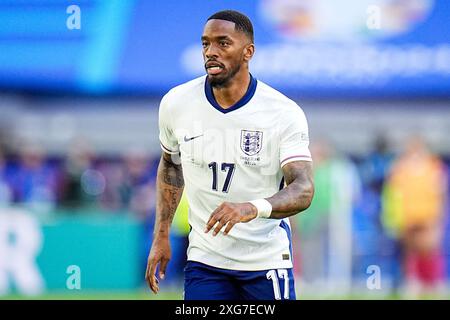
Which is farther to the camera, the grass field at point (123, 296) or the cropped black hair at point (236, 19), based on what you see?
the grass field at point (123, 296)

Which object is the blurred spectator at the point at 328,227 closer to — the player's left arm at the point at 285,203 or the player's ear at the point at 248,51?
the player's ear at the point at 248,51

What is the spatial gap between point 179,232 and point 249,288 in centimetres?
968

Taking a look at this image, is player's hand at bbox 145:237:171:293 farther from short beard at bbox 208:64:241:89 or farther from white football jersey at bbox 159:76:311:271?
short beard at bbox 208:64:241:89

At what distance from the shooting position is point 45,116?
72.1ft

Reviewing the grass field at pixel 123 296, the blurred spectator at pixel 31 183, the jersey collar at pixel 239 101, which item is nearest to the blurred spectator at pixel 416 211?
the grass field at pixel 123 296

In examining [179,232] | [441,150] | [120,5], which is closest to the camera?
[179,232]

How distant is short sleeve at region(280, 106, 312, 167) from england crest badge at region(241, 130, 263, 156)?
0.14 meters

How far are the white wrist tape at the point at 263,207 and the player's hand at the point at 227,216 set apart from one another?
139mm

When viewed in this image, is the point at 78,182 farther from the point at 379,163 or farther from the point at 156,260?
the point at 156,260

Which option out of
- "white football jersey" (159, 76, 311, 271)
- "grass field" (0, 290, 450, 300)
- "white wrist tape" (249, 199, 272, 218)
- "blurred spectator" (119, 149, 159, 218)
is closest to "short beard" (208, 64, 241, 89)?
"white football jersey" (159, 76, 311, 271)

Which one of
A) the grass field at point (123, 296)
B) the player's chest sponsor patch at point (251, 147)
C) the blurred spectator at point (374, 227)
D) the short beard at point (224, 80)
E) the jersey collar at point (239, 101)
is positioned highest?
the short beard at point (224, 80)

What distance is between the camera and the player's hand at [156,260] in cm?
719
